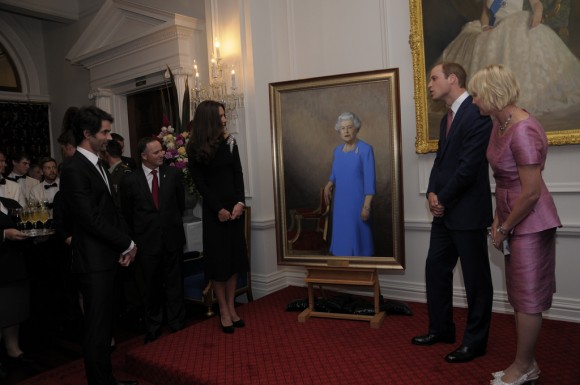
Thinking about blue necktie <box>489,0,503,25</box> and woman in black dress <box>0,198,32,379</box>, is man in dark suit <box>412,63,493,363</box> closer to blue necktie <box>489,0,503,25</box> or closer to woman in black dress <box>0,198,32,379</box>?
blue necktie <box>489,0,503,25</box>

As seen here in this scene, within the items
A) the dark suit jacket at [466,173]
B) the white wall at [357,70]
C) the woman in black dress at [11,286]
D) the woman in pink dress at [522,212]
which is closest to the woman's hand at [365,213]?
the white wall at [357,70]

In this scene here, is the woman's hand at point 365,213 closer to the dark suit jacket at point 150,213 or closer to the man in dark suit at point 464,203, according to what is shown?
the man in dark suit at point 464,203

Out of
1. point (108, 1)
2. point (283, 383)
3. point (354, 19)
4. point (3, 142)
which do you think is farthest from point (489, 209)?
point (3, 142)

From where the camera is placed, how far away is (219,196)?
11.3ft

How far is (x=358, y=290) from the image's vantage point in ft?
14.0

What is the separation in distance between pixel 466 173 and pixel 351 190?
1.06 meters

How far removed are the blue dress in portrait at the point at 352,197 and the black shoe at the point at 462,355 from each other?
3.24ft

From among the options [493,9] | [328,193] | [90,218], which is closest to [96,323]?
[90,218]

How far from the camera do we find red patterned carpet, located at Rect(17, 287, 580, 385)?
262 centimetres

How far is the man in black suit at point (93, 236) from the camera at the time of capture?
98.0 inches

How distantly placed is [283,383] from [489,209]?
1522 millimetres

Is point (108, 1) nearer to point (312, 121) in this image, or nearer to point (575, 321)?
point (312, 121)

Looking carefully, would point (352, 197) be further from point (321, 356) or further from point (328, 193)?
point (321, 356)

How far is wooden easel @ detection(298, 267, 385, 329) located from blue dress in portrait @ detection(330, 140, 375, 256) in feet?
0.50
